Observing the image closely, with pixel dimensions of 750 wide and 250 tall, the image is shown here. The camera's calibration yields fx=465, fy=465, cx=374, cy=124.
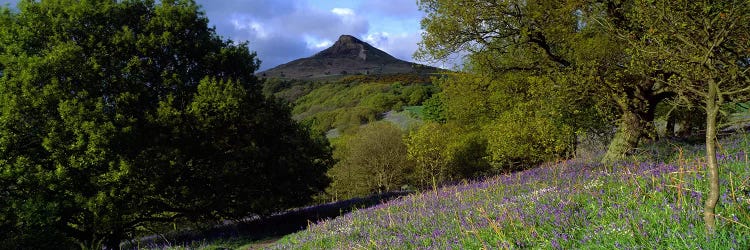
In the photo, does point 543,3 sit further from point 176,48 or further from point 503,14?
point 176,48

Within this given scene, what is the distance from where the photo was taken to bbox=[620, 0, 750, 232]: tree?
427 centimetres

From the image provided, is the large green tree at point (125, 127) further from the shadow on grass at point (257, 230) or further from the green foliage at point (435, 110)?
the green foliage at point (435, 110)

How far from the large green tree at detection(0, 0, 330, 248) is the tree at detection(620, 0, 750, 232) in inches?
518

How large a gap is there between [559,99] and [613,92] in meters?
1.57

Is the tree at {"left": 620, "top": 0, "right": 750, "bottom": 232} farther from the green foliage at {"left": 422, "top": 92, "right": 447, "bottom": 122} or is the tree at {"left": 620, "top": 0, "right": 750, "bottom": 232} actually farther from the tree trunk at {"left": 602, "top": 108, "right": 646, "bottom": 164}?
the green foliage at {"left": 422, "top": 92, "right": 447, "bottom": 122}

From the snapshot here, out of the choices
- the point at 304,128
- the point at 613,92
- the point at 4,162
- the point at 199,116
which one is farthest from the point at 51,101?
the point at 613,92

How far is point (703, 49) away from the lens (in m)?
5.37

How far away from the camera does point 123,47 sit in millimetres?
17219

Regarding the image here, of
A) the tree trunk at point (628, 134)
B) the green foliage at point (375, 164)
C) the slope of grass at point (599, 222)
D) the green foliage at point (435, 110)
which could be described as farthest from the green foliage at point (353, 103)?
the slope of grass at point (599, 222)

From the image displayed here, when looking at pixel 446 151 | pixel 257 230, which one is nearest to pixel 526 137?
pixel 446 151

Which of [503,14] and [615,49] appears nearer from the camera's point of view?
[615,49]

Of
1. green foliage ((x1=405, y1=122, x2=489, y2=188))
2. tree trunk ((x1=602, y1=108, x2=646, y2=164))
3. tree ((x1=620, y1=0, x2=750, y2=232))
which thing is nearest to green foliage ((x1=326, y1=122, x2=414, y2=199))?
green foliage ((x1=405, y1=122, x2=489, y2=188))

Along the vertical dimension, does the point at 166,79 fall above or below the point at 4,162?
above

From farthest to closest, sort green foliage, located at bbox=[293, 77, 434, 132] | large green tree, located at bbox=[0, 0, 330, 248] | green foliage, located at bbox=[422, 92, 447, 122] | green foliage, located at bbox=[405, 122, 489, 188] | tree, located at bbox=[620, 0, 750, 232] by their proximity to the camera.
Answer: green foliage, located at bbox=[293, 77, 434, 132] → green foliage, located at bbox=[422, 92, 447, 122] → green foliage, located at bbox=[405, 122, 489, 188] → large green tree, located at bbox=[0, 0, 330, 248] → tree, located at bbox=[620, 0, 750, 232]
